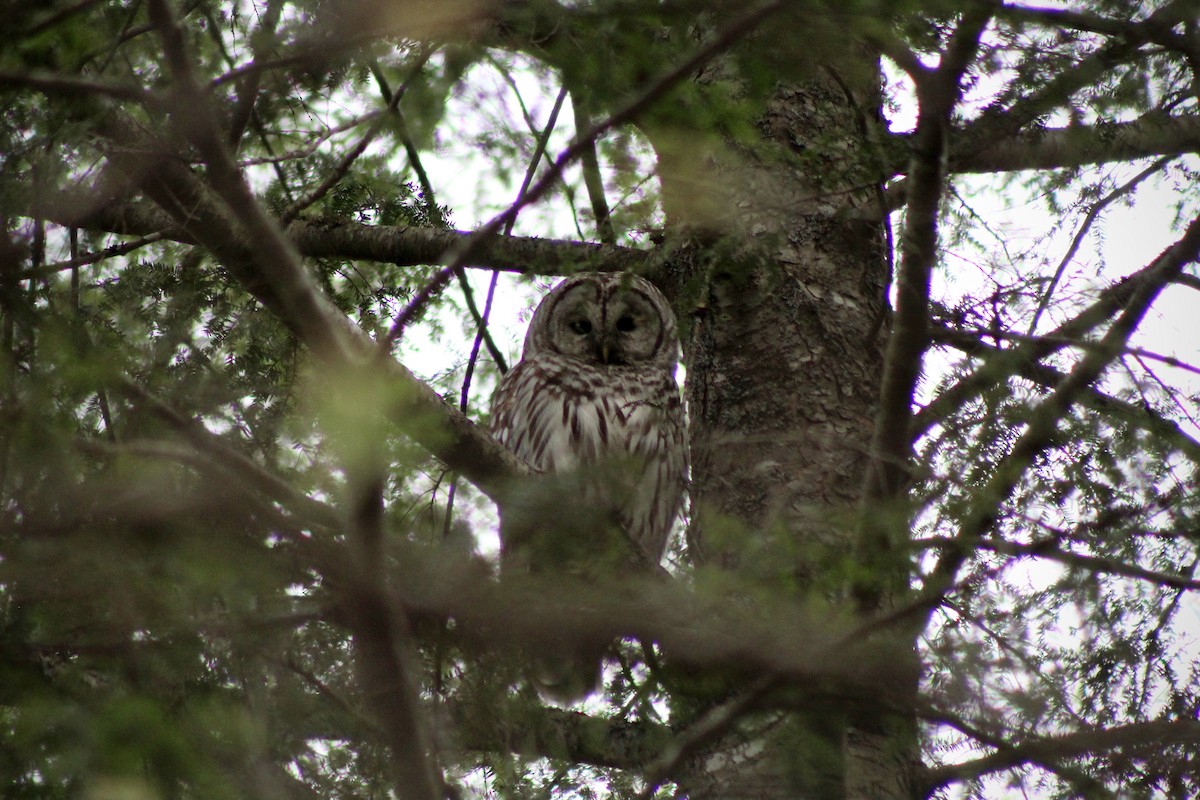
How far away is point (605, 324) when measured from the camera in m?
5.51

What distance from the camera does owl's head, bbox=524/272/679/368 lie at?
Result: 5.51 m

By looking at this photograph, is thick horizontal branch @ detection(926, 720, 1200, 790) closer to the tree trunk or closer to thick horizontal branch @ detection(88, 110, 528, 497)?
the tree trunk

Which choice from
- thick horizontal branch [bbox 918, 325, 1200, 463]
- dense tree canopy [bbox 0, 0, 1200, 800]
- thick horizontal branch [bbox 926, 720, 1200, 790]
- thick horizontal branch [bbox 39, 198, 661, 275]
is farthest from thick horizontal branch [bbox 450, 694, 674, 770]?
thick horizontal branch [bbox 39, 198, 661, 275]

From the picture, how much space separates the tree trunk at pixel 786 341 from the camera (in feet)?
9.25

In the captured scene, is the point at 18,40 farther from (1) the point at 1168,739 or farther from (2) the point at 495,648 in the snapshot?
(1) the point at 1168,739

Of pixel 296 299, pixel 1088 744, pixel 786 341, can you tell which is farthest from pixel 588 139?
pixel 786 341

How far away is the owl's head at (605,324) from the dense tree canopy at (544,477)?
1.86m

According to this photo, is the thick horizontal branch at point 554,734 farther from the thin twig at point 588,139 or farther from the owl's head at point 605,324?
the owl's head at point 605,324

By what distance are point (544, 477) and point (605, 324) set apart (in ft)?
9.94

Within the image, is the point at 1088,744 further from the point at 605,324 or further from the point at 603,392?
the point at 605,324

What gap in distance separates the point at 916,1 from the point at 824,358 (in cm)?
165

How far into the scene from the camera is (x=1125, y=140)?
3.11 meters

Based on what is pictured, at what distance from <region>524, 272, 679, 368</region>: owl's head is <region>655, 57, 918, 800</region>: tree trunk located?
4.64 ft

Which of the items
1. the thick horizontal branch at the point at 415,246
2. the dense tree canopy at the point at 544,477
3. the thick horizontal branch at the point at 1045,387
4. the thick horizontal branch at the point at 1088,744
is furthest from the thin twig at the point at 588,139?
the thick horizontal branch at the point at 415,246
